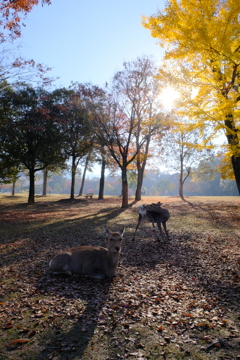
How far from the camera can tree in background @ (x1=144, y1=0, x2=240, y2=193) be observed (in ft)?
31.9

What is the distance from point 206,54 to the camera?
10.6 metres

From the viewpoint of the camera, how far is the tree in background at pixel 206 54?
973 cm

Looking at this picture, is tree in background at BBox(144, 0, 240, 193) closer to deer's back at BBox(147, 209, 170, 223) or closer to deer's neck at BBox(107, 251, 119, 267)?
deer's back at BBox(147, 209, 170, 223)

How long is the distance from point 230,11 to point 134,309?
35.2 feet

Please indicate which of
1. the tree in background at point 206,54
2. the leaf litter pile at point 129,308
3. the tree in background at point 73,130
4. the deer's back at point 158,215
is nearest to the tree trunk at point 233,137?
the tree in background at point 206,54

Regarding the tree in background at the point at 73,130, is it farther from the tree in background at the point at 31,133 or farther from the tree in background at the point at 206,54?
the tree in background at the point at 206,54

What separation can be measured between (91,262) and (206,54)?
9.59 metres

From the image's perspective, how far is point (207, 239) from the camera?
10.5 metres

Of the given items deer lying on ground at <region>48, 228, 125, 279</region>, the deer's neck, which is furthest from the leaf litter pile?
the deer's neck

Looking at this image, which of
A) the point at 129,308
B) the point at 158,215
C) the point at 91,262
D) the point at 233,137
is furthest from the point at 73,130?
the point at 129,308

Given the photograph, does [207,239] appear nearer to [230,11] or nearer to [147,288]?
[147,288]

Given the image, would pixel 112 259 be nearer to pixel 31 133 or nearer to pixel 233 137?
pixel 233 137

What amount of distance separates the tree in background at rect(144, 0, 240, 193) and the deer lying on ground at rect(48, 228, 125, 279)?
8011 millimetres

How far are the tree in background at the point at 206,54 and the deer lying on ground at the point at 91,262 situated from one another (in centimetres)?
801
